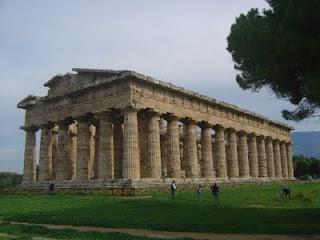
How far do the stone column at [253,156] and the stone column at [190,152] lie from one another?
53.9ft

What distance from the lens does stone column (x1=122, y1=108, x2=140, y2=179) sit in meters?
38.9

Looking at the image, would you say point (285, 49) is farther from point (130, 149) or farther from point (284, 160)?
point (284, 160)

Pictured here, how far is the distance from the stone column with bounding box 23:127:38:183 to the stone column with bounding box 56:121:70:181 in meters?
5.29

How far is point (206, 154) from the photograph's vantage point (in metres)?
49.7

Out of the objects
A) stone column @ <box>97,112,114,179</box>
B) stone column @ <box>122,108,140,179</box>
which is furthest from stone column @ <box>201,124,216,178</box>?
stone column @ <box>97,112,114,179</box>

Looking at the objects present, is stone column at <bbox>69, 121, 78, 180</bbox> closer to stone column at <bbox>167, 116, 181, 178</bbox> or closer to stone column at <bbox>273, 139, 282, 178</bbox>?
stone column at <bbox>167, 116, 181, 178</bbox>

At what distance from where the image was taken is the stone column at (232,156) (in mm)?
55125

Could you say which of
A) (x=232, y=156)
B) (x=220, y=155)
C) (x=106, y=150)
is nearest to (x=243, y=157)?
(x=232, y=156)

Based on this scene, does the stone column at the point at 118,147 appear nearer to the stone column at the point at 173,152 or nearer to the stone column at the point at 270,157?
the stone column at the point at 173,152

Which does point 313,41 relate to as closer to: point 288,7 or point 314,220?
point 288,7

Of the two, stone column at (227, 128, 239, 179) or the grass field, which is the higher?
stone column at (227, 128, 239, 179)

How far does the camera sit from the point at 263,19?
22.3m

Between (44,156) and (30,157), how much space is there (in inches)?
101

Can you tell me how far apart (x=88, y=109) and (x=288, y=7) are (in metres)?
28.2
